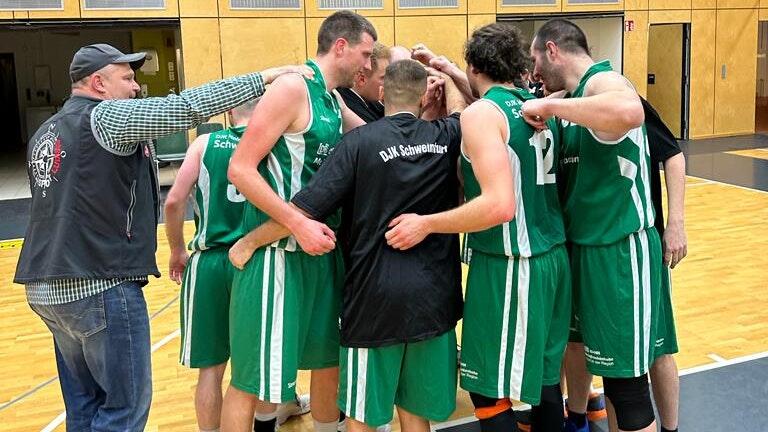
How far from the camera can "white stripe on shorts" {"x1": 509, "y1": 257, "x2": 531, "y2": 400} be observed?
107 inches

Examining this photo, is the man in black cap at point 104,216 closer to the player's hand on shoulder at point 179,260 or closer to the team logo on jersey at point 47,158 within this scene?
the team logo on jersey at point 47,158

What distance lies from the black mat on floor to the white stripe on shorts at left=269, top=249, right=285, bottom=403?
120 cm

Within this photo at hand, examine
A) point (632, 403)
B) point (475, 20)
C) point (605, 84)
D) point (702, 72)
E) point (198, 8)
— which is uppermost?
point (198, 8)

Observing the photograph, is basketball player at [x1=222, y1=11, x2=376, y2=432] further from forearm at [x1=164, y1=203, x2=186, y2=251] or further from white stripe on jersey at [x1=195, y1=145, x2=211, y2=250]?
forearm at [x1=164, y1=203, x2=186, y2=251]

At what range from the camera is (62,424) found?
12.5 ft

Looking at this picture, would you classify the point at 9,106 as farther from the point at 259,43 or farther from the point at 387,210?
the point at 387,210

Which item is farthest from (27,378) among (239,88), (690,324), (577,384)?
(690,324)

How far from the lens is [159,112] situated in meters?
2.51

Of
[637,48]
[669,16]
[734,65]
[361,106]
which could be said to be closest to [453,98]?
[361,106]

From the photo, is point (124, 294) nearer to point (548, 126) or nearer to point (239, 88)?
point (239, 88)

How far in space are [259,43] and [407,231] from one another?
11.1 meters

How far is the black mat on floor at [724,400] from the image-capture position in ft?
11.6

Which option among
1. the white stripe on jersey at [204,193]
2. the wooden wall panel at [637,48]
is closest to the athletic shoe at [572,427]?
the white stripe on jersey at [204,193]

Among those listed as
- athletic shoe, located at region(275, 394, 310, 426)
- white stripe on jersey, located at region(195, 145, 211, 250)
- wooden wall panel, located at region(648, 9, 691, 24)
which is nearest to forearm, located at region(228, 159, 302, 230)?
white stripe on jersey, located at region(195, 145, 211, 250)
